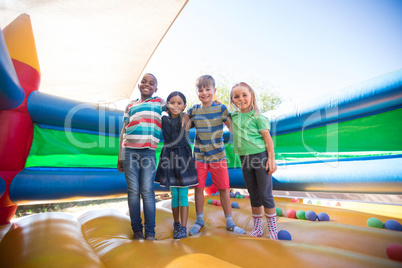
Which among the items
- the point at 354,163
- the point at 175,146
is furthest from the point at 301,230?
the point at 175,146

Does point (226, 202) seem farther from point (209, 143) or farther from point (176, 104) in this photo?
point (176, 104)

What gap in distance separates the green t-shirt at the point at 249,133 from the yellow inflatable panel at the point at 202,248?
550mm

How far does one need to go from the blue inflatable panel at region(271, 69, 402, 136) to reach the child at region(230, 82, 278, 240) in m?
0.68

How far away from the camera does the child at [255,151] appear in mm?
1322

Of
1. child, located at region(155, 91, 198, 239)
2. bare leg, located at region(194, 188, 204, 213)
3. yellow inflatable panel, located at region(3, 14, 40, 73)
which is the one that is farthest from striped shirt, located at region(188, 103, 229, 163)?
yellow inflatable panel, located at region(3, 14, 40, 73)

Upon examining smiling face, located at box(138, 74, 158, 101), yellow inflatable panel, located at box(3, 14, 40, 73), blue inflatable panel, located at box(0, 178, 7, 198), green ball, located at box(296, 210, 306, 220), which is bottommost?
green ball, located at box(296, 210, 306, 220)

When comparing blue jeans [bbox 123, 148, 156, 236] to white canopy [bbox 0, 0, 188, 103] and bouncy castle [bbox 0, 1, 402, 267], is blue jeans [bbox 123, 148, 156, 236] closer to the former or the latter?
bouncy castle [bbox 0, 1, 402, 267]

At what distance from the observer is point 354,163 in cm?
156

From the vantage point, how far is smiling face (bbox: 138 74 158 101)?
5.36 ft

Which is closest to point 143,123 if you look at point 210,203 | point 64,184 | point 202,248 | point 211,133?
point 211,133

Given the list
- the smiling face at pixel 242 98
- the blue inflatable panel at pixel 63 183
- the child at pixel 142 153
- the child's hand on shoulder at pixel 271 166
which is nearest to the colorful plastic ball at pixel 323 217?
the child's hand on shoulder at pixel 271 166

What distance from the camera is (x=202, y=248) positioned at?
3.28 feet

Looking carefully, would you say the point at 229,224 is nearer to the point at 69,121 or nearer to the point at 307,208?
the point at 307,208

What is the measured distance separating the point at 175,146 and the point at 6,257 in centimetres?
104
